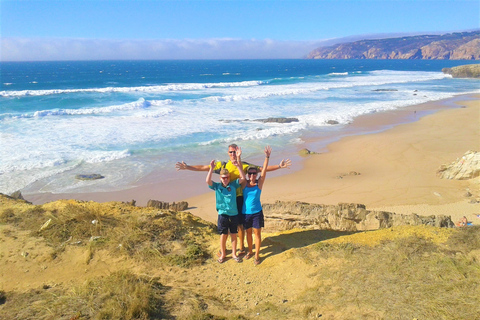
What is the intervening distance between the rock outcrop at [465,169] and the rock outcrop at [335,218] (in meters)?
7.29

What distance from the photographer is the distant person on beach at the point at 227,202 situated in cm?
521

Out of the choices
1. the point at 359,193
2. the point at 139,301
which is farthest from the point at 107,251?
the point at 359,193

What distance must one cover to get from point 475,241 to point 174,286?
4254mm

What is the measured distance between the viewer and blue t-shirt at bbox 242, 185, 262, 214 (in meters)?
5.31

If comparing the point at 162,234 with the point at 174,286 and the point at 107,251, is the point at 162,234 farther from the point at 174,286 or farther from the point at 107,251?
the point at 174,286

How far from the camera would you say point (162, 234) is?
20.5 ft

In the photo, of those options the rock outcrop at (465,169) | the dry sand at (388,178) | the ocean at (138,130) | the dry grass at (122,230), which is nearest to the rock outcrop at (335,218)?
the dry grass at (122,230)

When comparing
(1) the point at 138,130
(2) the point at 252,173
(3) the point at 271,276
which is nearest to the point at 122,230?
(2) the point at 252,173

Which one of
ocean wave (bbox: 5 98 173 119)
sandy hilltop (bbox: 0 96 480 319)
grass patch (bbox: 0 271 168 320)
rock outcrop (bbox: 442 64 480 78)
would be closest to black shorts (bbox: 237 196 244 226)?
sandy hilltop (bbox: 0 96 480 319)

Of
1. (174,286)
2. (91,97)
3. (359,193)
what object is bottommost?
(359,193)

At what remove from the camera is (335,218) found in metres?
6.77

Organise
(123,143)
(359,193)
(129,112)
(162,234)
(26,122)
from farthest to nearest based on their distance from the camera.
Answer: (129,112), (26,122), (123,143), (359,193), (162,234)

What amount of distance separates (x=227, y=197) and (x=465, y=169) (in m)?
11.3

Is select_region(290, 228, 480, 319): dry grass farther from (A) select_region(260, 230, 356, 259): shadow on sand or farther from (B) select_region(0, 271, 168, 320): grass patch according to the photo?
(B) select_region(0, 271, 168, 320): grass patch
